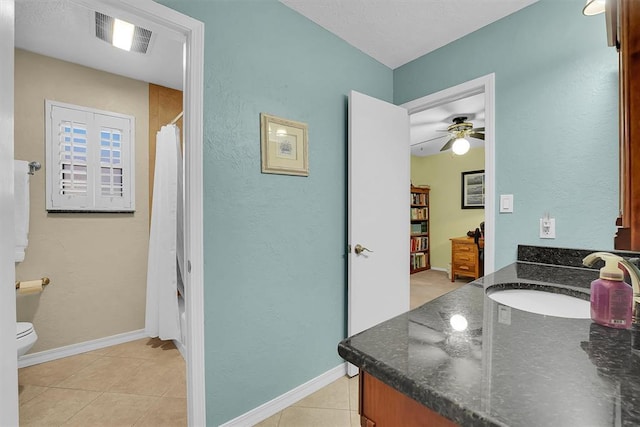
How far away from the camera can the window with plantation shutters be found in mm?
2230

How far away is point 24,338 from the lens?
1753mm

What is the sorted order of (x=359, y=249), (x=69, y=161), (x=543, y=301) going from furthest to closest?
1. (x=69, y=161)
2. (x=359, y=249)
3. (x=543, y=301)

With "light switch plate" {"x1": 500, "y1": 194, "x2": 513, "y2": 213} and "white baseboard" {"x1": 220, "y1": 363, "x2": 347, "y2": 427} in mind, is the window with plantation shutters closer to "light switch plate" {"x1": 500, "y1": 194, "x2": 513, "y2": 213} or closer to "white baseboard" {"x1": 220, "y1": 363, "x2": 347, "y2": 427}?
"white baseboard" {"x1": 220, "y1": 363, "x2": 347, "y2": 427}

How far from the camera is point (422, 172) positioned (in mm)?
6145

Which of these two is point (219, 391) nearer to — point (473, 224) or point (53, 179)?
point (53, 179)

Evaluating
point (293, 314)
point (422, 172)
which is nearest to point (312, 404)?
point (293, 314)

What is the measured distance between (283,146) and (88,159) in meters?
1.87

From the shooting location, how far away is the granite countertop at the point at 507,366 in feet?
1.30

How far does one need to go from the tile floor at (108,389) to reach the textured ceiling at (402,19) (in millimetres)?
2569

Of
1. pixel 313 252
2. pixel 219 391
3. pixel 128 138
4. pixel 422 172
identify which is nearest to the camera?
pixel 219 391

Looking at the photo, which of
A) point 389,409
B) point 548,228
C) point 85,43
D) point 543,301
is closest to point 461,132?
point 548,228

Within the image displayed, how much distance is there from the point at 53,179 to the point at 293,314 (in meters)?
2.19

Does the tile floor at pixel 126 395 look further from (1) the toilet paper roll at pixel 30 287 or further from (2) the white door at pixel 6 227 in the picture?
(2) the white door at pixel 6 227

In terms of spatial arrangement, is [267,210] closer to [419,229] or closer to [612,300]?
[612,300]
